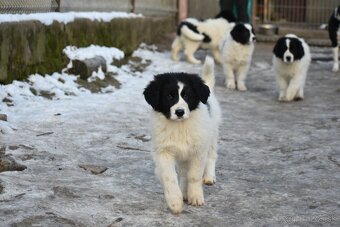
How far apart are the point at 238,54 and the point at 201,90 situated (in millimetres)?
5261

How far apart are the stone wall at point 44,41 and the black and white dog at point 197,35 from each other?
3.96 feet

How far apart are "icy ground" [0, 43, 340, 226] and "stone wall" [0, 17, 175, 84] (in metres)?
0.20

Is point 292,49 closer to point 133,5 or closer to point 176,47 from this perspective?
point 176,47

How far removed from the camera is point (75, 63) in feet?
25.9

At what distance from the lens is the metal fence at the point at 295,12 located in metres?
15.5

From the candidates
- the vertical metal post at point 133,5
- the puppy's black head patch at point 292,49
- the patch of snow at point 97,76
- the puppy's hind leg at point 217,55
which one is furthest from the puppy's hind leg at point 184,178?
the vertical metal post at point 133,5

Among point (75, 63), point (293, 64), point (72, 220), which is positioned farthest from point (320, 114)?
point (72, 220)

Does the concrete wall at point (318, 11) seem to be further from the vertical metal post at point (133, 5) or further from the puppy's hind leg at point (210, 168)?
the puppy's hind leg at point (210, 168)

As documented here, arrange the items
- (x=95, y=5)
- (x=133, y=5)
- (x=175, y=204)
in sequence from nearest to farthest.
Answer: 1. (x=175, y=204)
2. (x=95, y=5)
3. (x=133, y=5)

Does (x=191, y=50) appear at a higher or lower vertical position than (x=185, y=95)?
lower

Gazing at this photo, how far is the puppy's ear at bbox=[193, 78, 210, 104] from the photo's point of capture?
380cm

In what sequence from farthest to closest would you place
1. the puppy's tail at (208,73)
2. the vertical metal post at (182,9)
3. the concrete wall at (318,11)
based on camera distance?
the vertical metal post at (182,9) < the concrete wall at (318,11) < the puppy's tail at (208,73)

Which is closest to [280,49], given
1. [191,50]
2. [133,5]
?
[191,50]

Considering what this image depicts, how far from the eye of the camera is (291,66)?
26.2 ft
